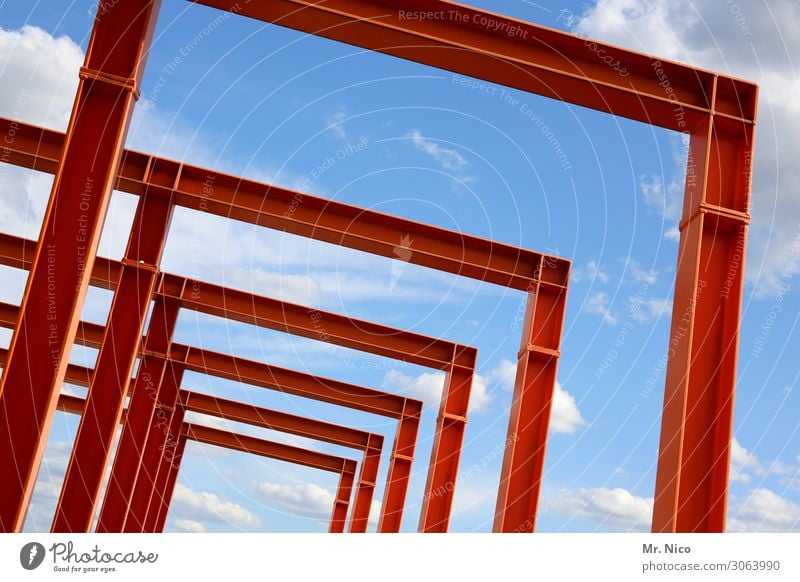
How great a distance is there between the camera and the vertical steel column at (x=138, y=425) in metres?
22.6

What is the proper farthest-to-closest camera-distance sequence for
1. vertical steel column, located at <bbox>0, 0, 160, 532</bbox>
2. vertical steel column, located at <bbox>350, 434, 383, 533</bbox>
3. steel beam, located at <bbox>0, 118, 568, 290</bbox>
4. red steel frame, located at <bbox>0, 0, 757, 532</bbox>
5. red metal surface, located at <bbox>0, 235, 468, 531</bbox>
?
vertical steel column, located at <bbox>350, 434, 383, 533</bbox> < red metal surface, located at <bbox>0, 235, 468, 531</bbox> < steel beam, located at <bbox>0, 118, 568, 290</bbox> < vertical steel column, located at <bbox>0, 0, 160, 532</bbox> < red steel frame, located at <bbox>0, 0, 757, 532</bbox>

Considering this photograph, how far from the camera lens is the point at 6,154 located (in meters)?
18.1

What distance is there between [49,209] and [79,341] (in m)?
18.2

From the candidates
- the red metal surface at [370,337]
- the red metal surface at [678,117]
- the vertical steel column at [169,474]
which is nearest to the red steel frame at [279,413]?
the red metal surface at [370,337]


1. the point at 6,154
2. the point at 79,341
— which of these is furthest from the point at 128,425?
the point at 6,154

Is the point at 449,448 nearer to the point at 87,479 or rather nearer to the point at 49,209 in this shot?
the point at 87,479

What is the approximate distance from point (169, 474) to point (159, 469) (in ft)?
17.6

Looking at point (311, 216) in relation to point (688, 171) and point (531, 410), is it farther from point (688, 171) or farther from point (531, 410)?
point (688, 171)

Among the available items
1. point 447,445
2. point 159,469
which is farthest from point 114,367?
point 159,469

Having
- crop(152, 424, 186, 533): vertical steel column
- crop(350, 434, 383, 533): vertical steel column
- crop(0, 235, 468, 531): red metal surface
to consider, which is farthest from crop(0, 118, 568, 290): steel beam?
crop(152, 424, 186, 533): vertical steel column

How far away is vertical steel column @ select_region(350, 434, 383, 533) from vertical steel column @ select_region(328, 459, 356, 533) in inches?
96.7

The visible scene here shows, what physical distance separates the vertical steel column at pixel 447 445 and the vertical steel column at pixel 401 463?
5.18 metres

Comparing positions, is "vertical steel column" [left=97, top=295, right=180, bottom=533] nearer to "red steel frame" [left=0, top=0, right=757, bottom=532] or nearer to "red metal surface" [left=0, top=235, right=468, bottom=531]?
"red metal surface" [left=0, top=235, right=468, bottom=531]

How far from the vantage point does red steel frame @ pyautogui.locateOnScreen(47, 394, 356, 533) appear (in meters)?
37.3
